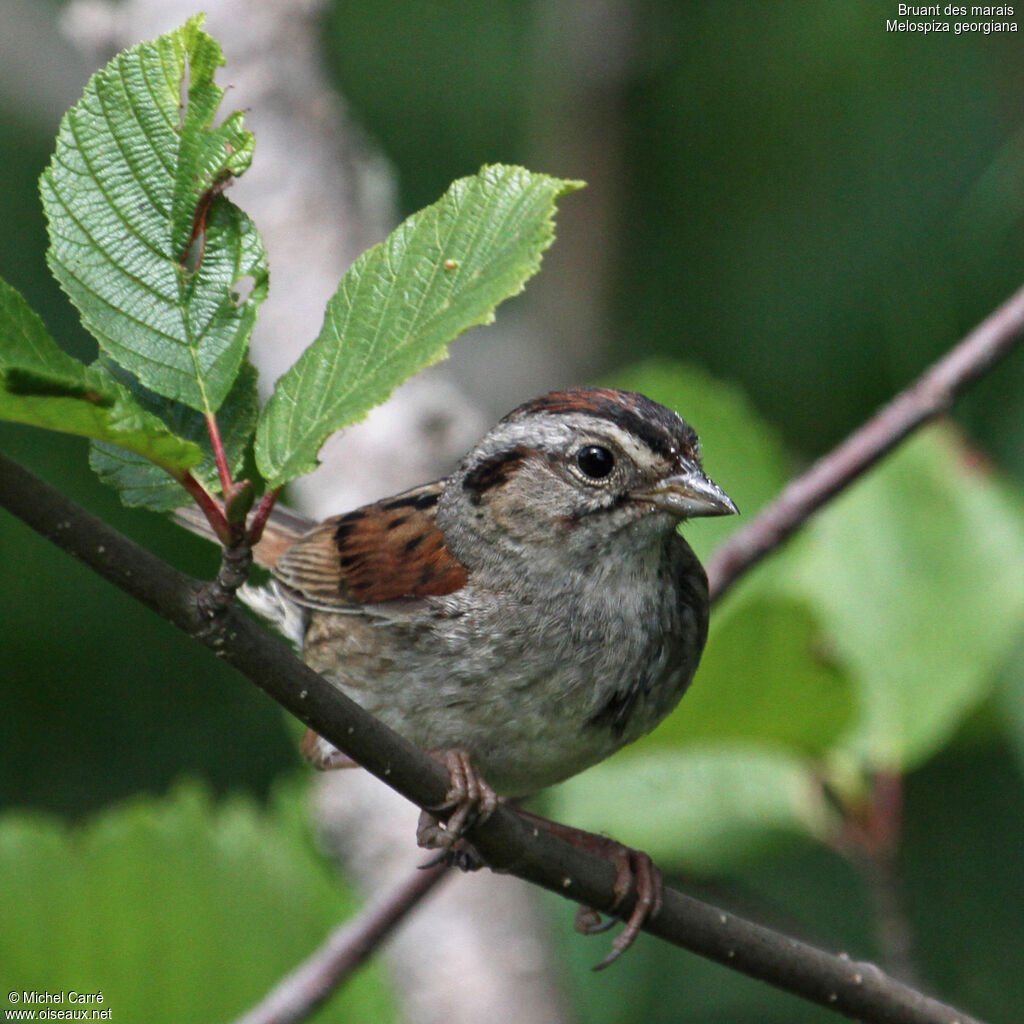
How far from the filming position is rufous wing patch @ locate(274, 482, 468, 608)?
89.0 inches

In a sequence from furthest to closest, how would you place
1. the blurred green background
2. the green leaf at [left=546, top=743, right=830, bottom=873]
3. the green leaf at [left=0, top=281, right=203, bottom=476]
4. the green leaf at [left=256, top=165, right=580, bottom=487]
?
the blurred green background → the green leaf at [left=546, top=743, right=830, bottom=873] → the green leaf at [left=256, top=165, right=580, bottom=487] → the green leaf at [left=0, top=281, right=203, bottom=476]

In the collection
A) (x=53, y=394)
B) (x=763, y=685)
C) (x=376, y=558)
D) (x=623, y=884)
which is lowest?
(x=623, y=884)

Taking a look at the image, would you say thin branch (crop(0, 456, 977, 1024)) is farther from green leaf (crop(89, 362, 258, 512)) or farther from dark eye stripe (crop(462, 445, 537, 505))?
dark eye stripe (crop(462, 445, 537, 505))

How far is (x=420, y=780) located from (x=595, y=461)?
783mm

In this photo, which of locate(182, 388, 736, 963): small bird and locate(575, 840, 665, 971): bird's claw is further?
locate(182, 388, 736, 963): small bird

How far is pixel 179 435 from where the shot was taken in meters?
1.23

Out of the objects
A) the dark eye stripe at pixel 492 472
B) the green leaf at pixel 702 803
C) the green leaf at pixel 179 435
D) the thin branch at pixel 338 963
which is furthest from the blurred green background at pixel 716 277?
the green leaf at pixel 179 435

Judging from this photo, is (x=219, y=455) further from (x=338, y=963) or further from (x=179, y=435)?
(x=338, y=963)

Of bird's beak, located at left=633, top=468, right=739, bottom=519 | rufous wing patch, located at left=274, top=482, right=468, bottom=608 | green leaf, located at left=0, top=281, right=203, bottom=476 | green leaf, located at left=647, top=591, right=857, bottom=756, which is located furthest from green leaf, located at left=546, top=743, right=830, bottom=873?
green leaf, located at left=0, top=281, right=203, bottom=476

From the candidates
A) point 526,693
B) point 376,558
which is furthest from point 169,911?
point 526,693

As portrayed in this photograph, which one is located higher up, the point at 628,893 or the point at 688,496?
the point at 688,496

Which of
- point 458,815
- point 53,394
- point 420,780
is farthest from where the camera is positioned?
point 458,815

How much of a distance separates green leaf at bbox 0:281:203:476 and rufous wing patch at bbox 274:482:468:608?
1156 mm

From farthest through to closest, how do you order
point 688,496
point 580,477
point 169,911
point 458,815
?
point 169,911
point 580,477
point 688,496
point 458,815
